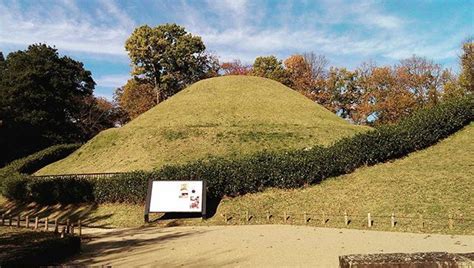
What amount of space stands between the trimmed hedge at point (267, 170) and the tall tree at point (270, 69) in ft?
127

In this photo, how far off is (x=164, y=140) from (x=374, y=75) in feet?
115

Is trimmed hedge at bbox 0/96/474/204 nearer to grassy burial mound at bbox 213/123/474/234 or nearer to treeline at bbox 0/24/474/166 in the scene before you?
grassy burial mound at bbox 213/123/474/234

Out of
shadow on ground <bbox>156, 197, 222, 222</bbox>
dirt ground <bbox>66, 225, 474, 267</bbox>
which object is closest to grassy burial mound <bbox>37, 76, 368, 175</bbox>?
shadow on ground <bbox>156, 197, 222, 222</bbox>

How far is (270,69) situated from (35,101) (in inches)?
1354

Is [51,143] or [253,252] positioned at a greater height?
[51,143]

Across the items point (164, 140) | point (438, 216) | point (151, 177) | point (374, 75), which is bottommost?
point (438, 216)

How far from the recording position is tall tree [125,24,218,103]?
61.5 m

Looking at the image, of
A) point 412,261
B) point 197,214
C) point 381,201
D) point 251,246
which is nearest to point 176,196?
A: point 197,214

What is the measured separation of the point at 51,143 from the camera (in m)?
46.1

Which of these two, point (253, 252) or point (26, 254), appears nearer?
point (26, 254)

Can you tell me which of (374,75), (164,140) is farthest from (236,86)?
(374,75)

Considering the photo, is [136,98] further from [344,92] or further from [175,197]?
[175,197]

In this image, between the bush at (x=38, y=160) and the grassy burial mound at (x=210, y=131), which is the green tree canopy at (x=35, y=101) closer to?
the bush at (x=38, y=160)

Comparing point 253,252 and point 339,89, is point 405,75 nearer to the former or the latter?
point 339,89
